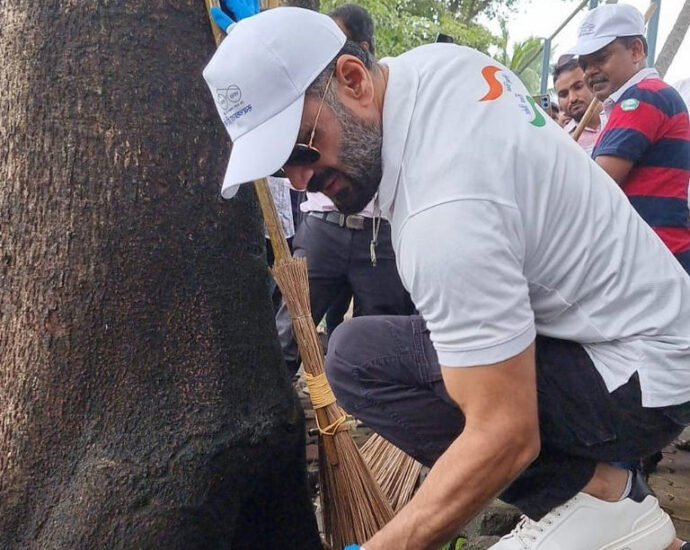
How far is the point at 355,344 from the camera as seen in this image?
2.15m

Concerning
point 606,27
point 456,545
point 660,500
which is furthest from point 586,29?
point 456,545

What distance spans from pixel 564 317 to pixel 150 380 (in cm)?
102

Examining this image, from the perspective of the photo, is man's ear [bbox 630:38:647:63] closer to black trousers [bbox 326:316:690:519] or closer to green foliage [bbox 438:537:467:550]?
black trousers [bbox 326:316:690:519]

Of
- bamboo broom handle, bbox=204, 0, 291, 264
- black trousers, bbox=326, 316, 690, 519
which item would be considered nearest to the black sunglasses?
bamboo broom handle, bbox=204, 0, 291, 264

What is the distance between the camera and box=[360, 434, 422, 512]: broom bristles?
2869 mm

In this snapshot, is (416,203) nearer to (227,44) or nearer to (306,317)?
(227,44)

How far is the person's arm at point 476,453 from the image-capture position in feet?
4.77

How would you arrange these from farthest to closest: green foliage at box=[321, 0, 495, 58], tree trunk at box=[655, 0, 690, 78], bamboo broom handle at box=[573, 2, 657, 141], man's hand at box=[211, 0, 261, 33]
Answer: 1. green foliage at box=[321, 0, 495, 58]
2. tree trunk at box=[655, 0, 690, 78]
3. bamboo broom handle at box=[573, 2, 657, 141]
4. man's hand at box=[211, 0, 261, 33]

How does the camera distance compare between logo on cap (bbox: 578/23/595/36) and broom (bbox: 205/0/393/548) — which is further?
logo on cap (bbox: 578/23/595/36)

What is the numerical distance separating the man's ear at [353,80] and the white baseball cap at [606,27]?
6.07 ft

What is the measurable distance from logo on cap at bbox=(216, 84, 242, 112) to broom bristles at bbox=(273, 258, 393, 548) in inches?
40.9

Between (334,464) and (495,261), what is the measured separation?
4.28ft

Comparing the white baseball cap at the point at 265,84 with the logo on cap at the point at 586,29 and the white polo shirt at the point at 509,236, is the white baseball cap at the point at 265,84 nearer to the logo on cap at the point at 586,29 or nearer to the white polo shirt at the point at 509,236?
the white polo shirt at the point at 509,236

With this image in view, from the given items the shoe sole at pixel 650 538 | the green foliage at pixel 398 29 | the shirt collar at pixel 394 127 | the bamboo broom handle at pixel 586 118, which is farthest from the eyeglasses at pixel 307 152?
the green foliage at pixel 398 29
